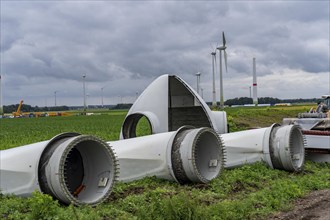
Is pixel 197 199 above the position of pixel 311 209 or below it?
above

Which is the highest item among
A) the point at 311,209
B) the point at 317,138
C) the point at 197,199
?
the point at 317,138

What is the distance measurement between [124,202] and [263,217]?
263 cm

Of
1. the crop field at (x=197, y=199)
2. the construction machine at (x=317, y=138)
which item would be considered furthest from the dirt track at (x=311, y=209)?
the construction machine at (x=317, y=138)

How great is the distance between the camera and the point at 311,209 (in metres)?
8.56

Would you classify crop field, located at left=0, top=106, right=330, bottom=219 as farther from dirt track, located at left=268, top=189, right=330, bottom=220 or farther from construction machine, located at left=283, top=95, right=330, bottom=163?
construction machine, located at left=283, top=95, right=330, bottom=163

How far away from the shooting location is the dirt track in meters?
8.00

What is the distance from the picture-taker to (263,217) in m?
8.05

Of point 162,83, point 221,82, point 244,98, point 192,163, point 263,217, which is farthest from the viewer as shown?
point 244,98

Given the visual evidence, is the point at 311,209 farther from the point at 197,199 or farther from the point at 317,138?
the point at 317,138

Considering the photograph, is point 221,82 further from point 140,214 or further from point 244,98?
point 244,98

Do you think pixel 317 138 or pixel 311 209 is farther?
pixel 317 138

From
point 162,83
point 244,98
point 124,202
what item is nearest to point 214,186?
point 124,202

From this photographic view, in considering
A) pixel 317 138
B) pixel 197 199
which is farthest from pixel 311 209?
pixel 317 138

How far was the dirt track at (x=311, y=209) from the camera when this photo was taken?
8.00 metres
